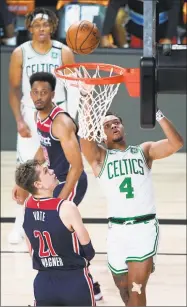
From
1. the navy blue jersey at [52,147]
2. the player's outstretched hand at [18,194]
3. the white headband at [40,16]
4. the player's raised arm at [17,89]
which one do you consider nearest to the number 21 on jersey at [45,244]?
the player's outstretched hand at [18,194]

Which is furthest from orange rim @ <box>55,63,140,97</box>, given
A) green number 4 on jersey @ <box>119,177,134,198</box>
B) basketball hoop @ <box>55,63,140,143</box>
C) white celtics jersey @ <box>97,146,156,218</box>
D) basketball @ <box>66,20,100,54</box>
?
green number 4 on jersey @ <box>119,177,134,198</box>

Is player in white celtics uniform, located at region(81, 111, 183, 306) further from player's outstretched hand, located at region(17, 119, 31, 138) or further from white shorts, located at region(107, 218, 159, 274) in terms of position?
player's outstretched hand, located at region(17, 119, 31, 138)

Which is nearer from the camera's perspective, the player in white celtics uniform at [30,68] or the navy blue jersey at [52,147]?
the navy blue jersey at [52,147]

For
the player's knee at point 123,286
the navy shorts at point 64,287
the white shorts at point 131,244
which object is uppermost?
the white shorts at point 131,244

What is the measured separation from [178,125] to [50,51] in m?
3.97

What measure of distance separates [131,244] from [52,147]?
4.04 feet

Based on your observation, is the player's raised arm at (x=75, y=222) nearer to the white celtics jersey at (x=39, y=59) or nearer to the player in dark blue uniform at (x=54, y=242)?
the player in dark blue uniform at (x=54, y=242)

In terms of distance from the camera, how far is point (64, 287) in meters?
5.46

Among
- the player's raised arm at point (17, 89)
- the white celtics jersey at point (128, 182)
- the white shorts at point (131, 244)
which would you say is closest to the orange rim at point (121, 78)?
the white celtics jersey at point (128, 182)

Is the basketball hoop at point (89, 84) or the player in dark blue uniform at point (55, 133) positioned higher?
the basketball hoop at point (89, 84)

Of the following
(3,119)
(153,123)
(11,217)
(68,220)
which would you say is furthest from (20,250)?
(153,123)

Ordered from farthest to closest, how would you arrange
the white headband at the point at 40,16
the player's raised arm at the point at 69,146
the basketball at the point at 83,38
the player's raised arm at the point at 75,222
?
the white headband at the point at 40,16 → the player's raised arm at the point at 69,146 → the basketball at the point at 83,38 → the player's raised arm at the point at 75,222

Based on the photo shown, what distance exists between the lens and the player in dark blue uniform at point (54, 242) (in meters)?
5.30

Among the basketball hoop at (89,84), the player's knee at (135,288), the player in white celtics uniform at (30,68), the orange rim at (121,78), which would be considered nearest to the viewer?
the orange rim at (121,78)
